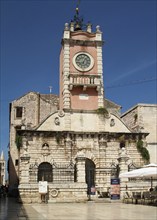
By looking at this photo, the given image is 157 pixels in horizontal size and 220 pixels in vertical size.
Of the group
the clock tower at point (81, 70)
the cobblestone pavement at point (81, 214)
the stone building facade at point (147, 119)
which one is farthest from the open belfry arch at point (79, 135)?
the cobblestone pavement at point (81, 214)

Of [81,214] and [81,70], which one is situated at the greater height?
[81,70]

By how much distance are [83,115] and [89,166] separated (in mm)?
4753

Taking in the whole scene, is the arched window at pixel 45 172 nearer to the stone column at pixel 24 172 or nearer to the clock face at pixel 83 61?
the stone column at pixel 24 172

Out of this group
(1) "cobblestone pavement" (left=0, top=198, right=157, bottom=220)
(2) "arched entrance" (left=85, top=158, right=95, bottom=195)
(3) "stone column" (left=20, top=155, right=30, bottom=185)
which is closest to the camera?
(1) "cobblestone pavement" (left=0, top=198, right=157, bottom=220)

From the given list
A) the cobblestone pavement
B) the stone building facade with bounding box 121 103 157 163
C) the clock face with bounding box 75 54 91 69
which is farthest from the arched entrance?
the cobblestone pavement

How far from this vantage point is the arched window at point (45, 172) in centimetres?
2742

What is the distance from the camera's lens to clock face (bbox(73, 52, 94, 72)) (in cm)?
3167

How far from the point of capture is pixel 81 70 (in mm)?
31562

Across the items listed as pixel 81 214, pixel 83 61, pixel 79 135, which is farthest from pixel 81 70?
pixel 81 214

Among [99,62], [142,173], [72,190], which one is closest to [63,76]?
[99,62]

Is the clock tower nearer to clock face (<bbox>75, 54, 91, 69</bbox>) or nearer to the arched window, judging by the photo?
clock face (<bbox>75, 54, 91, 69</bbox>)

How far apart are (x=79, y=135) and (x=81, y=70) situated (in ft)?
21.9

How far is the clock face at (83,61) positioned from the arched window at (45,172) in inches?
394

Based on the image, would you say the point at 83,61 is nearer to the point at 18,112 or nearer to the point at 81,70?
the point at 81,70
